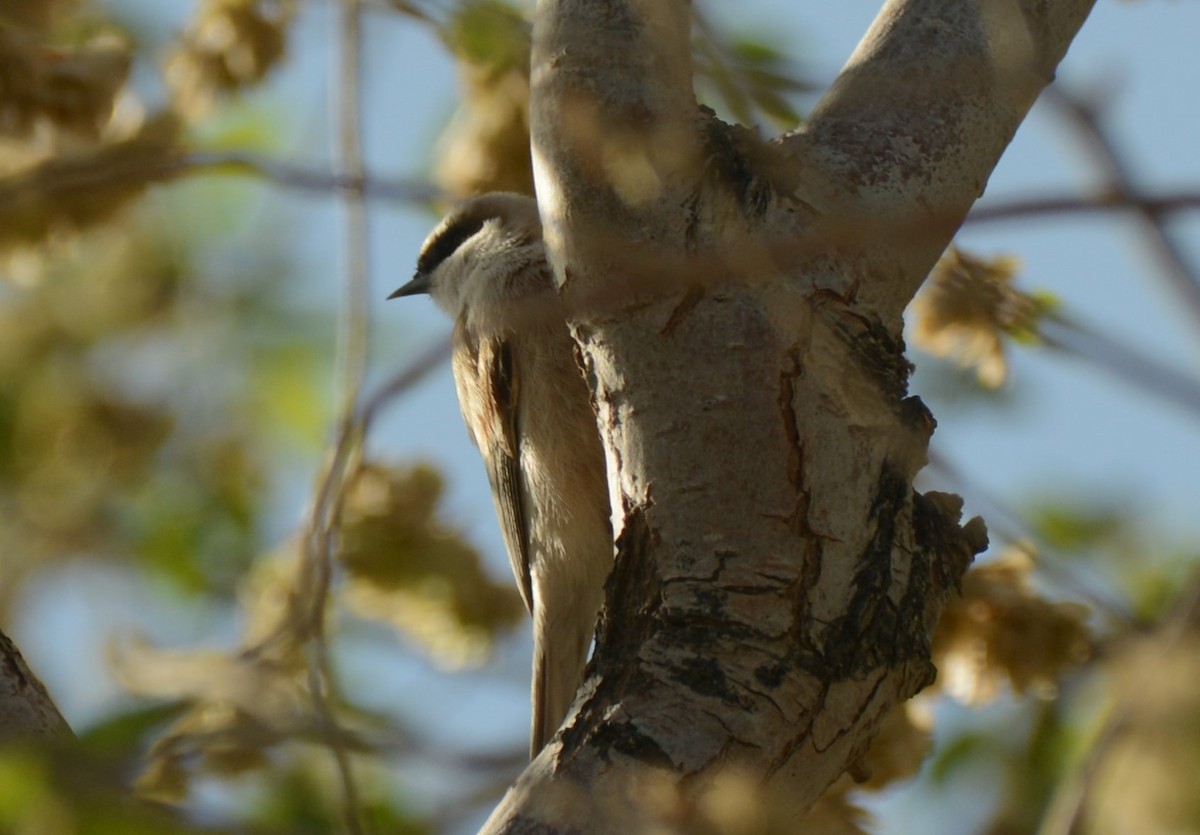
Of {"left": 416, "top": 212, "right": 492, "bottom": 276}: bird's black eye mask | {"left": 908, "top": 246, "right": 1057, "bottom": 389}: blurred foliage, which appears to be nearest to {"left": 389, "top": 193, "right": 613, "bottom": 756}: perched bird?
{"left": 416, "top": 212, "right": 492, "bottom": 276}: bird's black eye mask

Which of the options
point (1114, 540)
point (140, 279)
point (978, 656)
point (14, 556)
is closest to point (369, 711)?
point (978, 656)

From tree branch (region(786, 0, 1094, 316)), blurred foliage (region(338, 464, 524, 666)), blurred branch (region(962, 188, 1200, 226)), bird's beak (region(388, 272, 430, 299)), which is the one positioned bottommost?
blurred branch (region(962, 188, 1200, 226))

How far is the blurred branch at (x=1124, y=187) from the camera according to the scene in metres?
1.00

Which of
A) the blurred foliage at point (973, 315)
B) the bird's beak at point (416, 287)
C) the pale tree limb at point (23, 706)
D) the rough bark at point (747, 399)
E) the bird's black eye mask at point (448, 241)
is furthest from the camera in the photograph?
the bird's beak at point (416, 287)

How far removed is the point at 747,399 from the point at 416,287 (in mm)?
2631

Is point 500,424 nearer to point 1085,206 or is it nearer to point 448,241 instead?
point 448,241

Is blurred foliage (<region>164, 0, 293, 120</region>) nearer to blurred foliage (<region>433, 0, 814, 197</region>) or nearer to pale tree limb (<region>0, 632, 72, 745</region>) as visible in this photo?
blurred foliage (<region>433, 0, 814, 197</region>)

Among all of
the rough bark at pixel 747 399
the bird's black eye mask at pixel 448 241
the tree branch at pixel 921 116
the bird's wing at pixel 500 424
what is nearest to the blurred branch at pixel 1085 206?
the rough bark at pixel 747 399

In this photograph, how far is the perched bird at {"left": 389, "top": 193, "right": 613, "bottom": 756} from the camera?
10.6 feet

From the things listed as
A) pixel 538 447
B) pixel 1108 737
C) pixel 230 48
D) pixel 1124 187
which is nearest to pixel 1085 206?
pixel 1124 187

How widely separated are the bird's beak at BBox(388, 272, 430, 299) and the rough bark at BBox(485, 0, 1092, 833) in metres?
2.40

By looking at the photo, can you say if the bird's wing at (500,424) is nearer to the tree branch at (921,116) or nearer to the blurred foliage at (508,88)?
the blurred foliage at (508,88)

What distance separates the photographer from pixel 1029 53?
1.86 metres

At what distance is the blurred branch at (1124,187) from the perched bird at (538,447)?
1924mm
